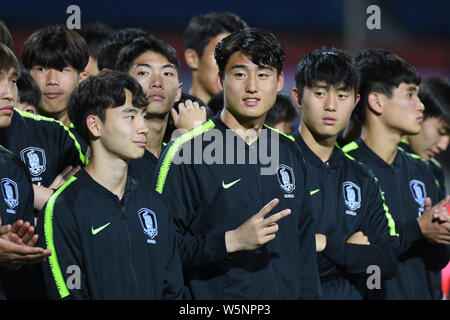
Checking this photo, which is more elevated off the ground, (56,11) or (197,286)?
(56,11)

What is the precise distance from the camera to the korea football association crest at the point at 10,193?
125 inches

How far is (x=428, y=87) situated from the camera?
517 centimetres

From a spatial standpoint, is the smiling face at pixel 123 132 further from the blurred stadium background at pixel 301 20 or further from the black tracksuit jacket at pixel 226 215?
the blurred stadium background at pixel 301 20

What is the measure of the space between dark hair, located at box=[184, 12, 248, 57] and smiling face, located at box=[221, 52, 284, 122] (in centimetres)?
222

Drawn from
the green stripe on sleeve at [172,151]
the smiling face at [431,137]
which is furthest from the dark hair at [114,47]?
the smiling face at [431,137]

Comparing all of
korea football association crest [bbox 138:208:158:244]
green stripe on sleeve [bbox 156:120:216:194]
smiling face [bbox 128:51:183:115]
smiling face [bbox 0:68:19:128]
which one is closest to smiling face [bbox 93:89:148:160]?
green stripe on sleeve [bbox 156:120:216:194]

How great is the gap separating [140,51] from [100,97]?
941 millimetres

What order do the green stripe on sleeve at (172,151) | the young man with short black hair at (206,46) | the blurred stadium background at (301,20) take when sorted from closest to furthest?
the green stripe on sleeve at (172,151) → the young man with short black hair at (206,46) → the blurred stadium background at (301,20)

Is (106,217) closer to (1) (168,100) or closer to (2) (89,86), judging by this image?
(2) (89,86)

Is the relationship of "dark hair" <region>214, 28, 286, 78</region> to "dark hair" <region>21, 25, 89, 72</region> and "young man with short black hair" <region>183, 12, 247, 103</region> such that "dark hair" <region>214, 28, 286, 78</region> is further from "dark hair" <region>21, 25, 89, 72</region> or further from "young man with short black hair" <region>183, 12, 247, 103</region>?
"young man with short black hair" <region>183, 12, 247, 103</region>

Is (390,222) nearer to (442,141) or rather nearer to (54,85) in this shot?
(442,141)

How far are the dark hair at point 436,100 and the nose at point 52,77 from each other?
2.51 metres

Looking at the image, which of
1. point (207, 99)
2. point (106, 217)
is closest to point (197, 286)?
point (106, 217)
